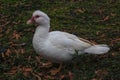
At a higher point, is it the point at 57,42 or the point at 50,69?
the point at 57,42

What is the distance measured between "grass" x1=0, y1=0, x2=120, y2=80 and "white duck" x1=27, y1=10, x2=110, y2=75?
0.22m

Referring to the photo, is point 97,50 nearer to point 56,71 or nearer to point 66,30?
point 56,71

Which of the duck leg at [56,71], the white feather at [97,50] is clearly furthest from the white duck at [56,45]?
the duck leg at [56,71]

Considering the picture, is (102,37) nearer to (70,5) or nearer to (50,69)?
(50,69)

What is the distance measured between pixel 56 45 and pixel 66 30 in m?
2.20

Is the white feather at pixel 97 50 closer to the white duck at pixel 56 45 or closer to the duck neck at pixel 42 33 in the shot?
the white duck at pixel 56 45

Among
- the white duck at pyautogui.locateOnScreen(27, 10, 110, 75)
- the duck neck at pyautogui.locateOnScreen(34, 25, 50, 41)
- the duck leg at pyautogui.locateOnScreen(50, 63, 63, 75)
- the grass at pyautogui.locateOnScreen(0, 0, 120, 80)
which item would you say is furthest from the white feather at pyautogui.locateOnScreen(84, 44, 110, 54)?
the duck neck at pyautogui.locateOnScreen(34, 25, 50, 41)

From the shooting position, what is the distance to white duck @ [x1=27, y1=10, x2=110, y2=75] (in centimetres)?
552

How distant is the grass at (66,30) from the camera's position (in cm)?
573

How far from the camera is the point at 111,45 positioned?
661 centimetres

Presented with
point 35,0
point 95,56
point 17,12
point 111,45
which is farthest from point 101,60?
point 35,0

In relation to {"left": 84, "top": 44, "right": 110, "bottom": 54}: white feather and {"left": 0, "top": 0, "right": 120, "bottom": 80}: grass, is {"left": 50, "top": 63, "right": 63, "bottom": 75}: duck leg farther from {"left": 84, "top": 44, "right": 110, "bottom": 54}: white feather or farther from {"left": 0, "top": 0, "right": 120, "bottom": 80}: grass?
{"left": 84, "top": 44, "right": 110, "bottom": 54}: white feather

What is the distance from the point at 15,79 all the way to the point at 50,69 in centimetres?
66

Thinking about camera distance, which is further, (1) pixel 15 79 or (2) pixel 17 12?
(2) pixel 17 12
